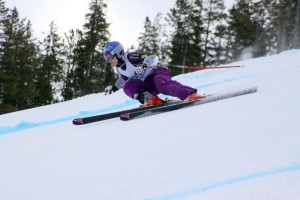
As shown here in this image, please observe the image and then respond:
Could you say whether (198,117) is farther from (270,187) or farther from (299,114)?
(270,187)

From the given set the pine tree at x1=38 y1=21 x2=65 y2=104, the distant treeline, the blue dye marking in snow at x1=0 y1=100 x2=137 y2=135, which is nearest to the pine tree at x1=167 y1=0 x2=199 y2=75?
the distant treeline

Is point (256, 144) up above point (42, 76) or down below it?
below

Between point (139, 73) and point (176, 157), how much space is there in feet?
9.80

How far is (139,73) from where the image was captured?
562 centimetres

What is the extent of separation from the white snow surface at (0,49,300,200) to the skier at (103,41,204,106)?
0.86 metres

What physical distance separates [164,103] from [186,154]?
279 centimetres

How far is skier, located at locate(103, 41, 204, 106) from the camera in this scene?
18.1 feet

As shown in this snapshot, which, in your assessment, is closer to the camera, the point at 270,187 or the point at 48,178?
the point at 270,187

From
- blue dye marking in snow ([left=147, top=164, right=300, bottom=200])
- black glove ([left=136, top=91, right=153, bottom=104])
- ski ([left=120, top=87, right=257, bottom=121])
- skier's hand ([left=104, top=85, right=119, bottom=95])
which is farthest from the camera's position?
black glove ([left=136, top=91, right=153, bottom=104])

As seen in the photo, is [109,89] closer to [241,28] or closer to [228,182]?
[228,182]

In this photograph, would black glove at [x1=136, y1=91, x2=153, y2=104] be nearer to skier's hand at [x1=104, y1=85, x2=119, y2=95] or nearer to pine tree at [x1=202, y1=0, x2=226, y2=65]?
skier's hand at [x1=104, y1=85, x2=119, y2=95]

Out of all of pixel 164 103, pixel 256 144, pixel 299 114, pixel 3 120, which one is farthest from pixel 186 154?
pixel 3 120

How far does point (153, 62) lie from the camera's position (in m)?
5.57

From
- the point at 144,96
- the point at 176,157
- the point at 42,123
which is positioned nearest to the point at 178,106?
the point at 144,96
